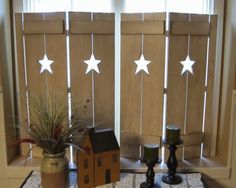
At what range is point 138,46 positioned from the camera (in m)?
1.79

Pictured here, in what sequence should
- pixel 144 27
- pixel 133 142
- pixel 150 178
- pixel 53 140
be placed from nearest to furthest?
pixel 53 140 < pixel 150 178 < pixel 144 27 < pixel 133 142

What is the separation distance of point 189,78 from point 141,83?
29cm

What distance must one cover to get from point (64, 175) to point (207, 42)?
110 cm

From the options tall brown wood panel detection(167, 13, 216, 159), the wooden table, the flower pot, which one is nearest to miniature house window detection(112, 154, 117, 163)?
the wooden table

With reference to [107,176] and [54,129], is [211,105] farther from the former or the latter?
[54,129]

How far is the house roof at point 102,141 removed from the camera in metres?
1.58

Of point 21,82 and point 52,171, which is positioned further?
point 21,82

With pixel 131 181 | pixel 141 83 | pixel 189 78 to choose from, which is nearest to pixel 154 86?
pixel 141 83

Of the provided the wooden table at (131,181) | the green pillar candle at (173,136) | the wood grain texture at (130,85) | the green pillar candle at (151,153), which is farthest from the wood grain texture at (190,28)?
the wooden table at (131,181)

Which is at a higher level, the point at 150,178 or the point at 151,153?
the point at 151,153

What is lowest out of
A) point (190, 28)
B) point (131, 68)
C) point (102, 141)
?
point (102, 141)

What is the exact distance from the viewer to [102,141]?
1600 millimetres

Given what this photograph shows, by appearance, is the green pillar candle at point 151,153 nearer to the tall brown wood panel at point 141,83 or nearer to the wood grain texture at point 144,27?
the tall brown wood panel at point 141,83

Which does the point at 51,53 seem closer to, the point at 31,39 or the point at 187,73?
the point at 31,39
